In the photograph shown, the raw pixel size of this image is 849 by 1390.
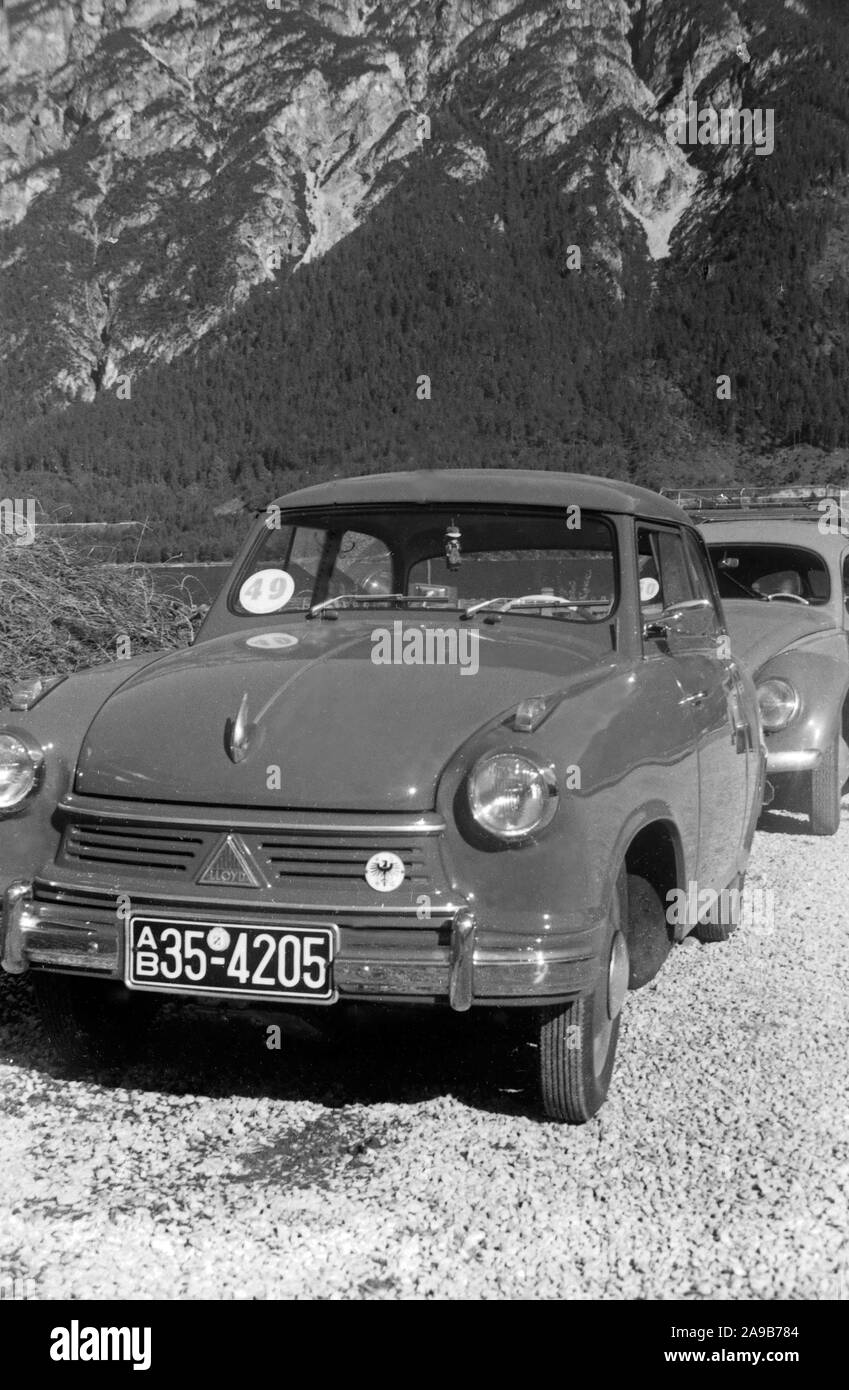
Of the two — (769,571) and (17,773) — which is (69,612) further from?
(17,773)

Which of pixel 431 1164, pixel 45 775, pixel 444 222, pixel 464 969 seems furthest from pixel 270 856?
pixel 444 222

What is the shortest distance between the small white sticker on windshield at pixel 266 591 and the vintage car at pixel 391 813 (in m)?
0.29

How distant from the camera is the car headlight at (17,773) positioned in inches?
141

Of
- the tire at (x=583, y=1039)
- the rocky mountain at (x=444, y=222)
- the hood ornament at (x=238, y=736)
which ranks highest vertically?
the rocky mountain at (x=444, y=222)

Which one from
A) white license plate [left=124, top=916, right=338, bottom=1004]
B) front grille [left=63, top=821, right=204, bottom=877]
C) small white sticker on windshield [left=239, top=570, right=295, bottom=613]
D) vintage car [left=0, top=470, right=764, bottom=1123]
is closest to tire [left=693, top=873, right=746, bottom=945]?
vintage car [left=0, top=470, right=764, bottom=1123]

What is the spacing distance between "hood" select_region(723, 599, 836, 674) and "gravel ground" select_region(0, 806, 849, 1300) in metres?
3.11

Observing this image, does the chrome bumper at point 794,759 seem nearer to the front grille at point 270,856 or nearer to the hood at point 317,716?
the hood at point 317,716

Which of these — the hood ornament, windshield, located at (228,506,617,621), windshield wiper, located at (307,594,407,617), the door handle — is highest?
windshield, located at (228,506,617,621)

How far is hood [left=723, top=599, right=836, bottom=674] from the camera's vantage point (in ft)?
24.3

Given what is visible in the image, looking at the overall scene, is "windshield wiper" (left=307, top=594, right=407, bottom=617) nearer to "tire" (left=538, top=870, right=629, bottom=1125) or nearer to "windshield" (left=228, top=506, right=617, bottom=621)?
"windshield" (left=228, top=506, right=617, bottom=621)

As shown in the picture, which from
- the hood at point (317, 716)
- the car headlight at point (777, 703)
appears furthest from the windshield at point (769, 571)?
the hood at point (317, 716)

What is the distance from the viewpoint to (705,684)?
14.7 feet
